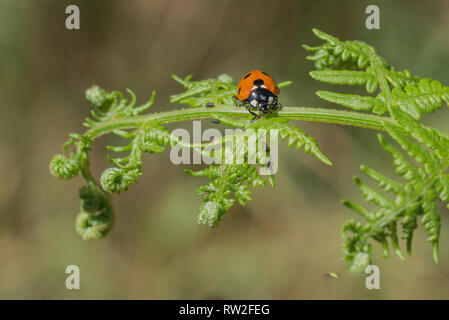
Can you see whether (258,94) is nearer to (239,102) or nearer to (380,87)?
(239,102)

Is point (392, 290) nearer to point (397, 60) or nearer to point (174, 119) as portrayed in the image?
point (397, 60)

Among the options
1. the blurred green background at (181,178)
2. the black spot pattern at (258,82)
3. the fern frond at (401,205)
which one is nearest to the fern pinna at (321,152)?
the fern frond at (401,205)

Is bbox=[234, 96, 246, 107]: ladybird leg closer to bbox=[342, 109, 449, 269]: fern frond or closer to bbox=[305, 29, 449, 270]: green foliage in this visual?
bbox=[305, 29, 449, 270]: green foliage

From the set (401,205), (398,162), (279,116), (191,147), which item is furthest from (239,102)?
(401,205)

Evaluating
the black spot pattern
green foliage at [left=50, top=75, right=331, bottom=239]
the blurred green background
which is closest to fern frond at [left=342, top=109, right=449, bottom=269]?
green foliage at [left=50, top=75, right=331, bottom=239]

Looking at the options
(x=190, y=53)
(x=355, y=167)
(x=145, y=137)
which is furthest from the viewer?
(x=190, y=53)
